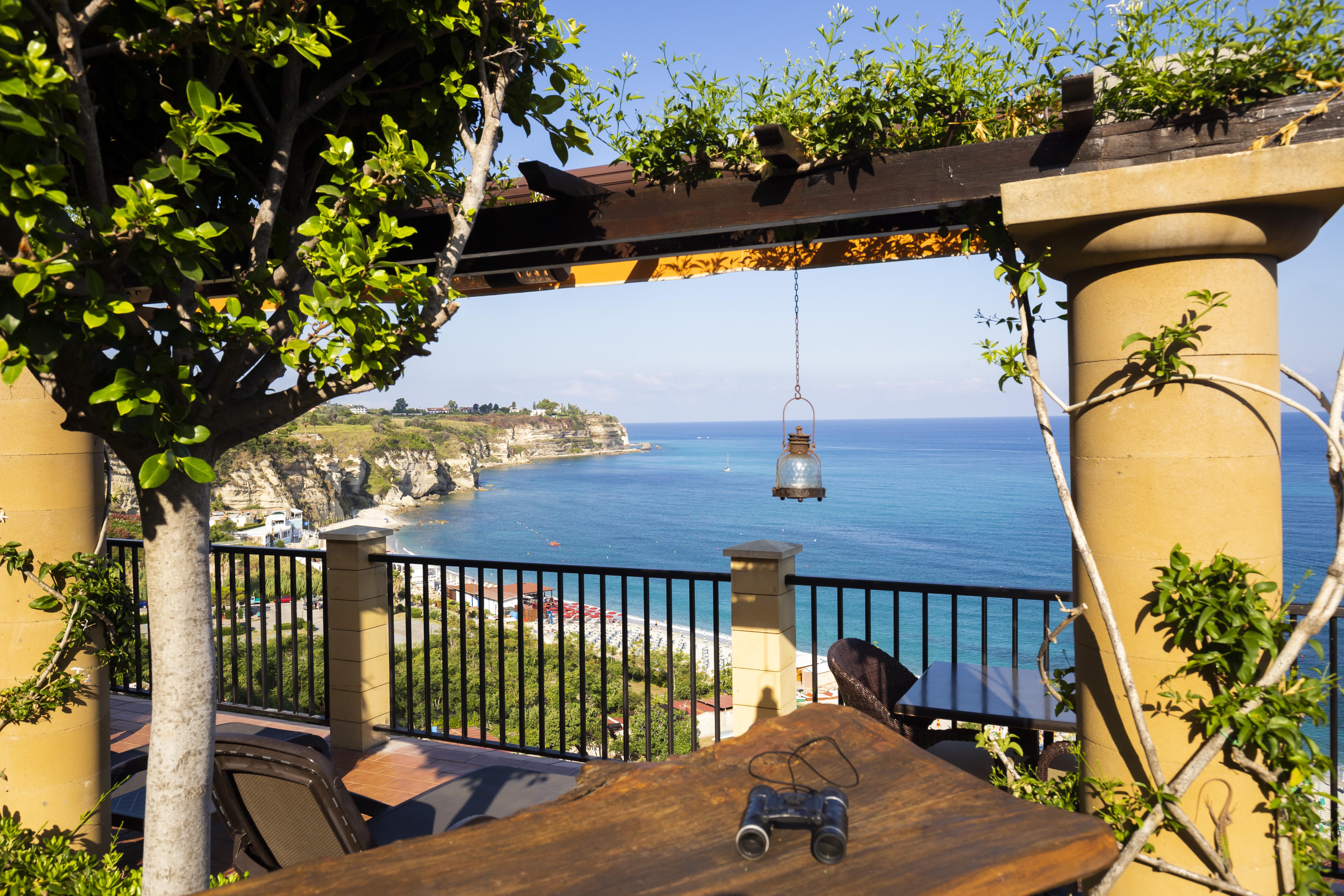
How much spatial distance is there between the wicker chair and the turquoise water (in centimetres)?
1578

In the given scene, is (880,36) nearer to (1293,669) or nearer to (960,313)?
(960,313)

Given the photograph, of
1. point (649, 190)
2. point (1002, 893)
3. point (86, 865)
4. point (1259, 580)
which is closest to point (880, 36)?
point (649, 190)

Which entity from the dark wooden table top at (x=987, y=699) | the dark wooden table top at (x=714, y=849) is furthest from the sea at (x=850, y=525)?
the dark wooden table top at (x=714, y=849)

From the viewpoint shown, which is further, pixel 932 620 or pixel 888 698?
pixel 932 620

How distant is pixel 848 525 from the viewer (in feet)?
190

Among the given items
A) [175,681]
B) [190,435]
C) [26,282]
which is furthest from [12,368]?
[175,681]

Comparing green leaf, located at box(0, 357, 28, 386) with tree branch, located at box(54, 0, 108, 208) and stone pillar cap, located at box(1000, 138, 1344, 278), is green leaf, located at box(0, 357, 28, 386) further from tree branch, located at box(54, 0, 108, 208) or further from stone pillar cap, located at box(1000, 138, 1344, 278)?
stone pillar cap, located at box(1000, 138, 1344, 278)

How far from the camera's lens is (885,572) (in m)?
45.2

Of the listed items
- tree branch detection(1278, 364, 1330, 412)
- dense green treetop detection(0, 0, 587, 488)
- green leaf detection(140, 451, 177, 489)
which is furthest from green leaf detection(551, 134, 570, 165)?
tree branch detection(1278, 364, 1330, 412)

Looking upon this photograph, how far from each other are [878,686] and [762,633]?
59 centimetres

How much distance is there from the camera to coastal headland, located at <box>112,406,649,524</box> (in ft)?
154

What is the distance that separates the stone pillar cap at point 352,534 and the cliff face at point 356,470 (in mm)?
16123

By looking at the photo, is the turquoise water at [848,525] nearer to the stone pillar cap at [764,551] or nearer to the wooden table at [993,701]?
the wooden table at [993,701]

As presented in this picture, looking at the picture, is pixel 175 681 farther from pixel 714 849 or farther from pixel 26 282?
pixel 714 849
